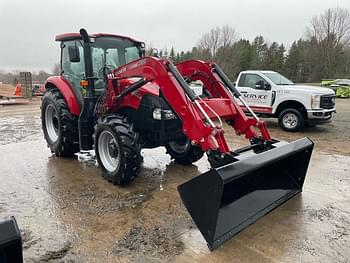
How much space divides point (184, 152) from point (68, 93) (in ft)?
7.84

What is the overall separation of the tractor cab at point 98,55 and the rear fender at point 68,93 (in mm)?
71

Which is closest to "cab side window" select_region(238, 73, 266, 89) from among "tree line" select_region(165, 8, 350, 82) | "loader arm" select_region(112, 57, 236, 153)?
"loader arm" select_region(112, 57, 236, 153)

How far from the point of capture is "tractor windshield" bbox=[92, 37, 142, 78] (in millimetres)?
5047

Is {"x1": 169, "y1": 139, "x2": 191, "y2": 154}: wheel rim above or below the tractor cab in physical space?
below

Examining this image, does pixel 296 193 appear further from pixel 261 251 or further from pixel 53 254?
pixel 53 254

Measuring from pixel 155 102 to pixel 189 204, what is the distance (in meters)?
1.90

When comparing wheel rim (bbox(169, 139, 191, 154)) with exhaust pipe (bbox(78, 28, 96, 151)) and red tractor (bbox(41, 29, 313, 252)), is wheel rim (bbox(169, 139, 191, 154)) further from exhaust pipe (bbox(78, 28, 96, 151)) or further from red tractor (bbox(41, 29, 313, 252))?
exhaust pipe (bbox(78, 28, 96, 151))

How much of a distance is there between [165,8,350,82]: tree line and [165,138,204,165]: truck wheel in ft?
121

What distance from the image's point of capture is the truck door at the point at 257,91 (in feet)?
30.1

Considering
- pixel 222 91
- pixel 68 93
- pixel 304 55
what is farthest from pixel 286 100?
pixel 304 55

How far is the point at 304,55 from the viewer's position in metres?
42.9

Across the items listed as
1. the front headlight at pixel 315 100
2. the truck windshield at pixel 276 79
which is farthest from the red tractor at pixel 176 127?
the truck windshield at pixel 276 79

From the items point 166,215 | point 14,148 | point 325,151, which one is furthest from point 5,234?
point 325,151

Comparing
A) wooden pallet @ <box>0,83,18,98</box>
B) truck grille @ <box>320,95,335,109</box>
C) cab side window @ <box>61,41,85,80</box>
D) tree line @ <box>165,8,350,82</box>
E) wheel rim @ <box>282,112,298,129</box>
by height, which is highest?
tree line @ <box>165,8,350,82</box>
